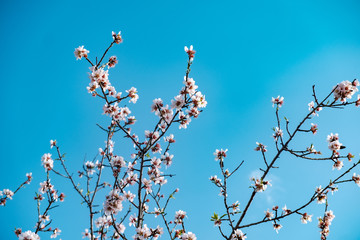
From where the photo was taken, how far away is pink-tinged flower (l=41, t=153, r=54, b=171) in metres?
6.37

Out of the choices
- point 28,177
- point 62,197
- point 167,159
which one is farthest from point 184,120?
point 28,177

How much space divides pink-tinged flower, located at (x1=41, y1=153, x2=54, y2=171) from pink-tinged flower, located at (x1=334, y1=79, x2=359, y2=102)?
7.58 m

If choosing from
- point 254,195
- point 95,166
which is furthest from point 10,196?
point 254,195

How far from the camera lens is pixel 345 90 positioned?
445cm

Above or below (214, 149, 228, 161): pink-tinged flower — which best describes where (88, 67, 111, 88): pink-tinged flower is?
above

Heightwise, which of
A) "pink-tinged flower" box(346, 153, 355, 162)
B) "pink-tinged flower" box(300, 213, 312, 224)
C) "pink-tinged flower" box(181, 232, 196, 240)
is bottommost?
"pink-tinged flower" box(181, 232, 196, 240)

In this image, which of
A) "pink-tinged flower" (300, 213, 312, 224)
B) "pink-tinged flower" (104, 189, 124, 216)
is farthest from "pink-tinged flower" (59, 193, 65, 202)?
"pink-tinged flower" (300, 213, 312, 224)

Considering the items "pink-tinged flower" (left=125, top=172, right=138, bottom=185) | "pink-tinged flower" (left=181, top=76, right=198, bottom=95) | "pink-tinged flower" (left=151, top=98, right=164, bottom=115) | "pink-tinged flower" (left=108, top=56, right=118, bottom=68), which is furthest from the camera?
"pink-tinged flower" (left=125, top=172, right=138, bottom=185)

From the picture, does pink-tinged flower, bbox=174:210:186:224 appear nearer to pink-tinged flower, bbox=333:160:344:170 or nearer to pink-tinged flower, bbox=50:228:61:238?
pink-tinged flower, bbox=333:160:344:170

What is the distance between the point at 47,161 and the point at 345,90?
25.7 feet

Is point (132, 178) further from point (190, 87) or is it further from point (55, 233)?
point (55, 233)

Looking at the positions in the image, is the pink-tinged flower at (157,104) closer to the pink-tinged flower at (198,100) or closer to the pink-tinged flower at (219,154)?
the pink-tinged flower at (198,100)

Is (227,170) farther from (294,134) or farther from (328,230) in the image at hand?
(328,230)

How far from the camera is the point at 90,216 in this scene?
5.49 m
